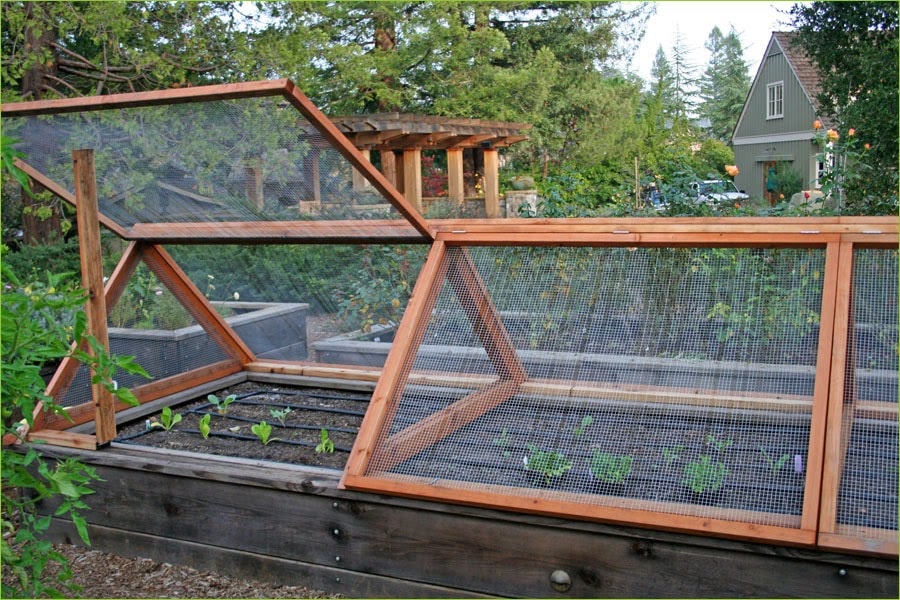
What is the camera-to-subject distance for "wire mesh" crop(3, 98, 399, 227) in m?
2.67

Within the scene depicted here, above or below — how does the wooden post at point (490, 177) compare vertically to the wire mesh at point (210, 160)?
above

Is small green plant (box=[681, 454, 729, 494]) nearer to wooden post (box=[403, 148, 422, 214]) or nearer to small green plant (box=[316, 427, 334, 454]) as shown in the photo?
small green plant (box=[316, 427, 334, 454])

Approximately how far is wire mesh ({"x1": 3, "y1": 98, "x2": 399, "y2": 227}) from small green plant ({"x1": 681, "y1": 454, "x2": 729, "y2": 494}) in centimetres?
140

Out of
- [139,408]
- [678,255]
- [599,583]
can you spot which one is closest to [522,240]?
[678,255]

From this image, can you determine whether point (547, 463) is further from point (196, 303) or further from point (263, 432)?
point (196, 303)

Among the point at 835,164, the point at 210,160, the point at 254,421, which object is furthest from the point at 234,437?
the point at 835,164

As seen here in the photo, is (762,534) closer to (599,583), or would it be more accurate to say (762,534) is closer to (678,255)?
(599,583)

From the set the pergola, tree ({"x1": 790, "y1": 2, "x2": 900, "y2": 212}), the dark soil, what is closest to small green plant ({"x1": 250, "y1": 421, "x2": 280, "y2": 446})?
the dark soil

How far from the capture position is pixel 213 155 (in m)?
2.95

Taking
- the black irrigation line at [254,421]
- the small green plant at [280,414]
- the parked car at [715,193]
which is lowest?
the black irrigation line at [254,421]

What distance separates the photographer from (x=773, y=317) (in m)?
2.35

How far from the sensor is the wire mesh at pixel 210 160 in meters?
2.67

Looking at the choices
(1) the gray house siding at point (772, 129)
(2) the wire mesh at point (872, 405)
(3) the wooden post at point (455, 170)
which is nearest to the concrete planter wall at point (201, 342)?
(2) the wire mesh at point (872, 405)

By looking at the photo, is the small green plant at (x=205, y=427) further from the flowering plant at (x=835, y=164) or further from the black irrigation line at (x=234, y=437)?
the flowering plant at (x=835, y=164)
